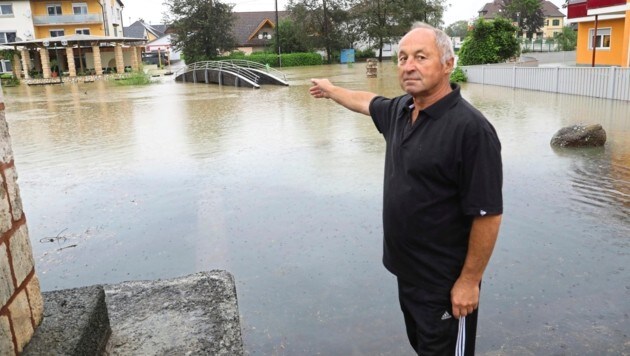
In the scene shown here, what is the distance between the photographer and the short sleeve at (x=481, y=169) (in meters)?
2.03

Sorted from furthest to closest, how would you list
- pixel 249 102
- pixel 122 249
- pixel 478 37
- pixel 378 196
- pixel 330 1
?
pixel 330 1 → pixel 478 37 → pixel 249 102 → pixel 378 196 → pixel 122 249

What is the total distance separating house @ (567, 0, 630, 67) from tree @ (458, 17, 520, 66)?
3328 millimetres

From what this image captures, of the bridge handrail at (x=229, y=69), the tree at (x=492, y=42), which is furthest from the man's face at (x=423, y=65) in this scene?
the bridge handrail at (x=229, y=69)

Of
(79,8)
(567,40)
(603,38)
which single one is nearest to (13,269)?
(603,38)

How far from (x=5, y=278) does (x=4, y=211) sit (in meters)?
0.23

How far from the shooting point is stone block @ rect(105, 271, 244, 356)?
2547mm

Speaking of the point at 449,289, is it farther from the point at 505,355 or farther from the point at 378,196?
the point at 378,196

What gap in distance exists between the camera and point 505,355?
127 inches

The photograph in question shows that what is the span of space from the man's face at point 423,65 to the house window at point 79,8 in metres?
54.0

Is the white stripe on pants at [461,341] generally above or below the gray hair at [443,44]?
below

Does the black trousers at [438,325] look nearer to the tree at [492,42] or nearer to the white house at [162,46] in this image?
the tree at [492,42]

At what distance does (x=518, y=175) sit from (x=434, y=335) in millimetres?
5528

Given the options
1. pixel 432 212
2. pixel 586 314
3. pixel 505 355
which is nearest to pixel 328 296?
pixel 505 355

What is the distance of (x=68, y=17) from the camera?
48.8 metres
